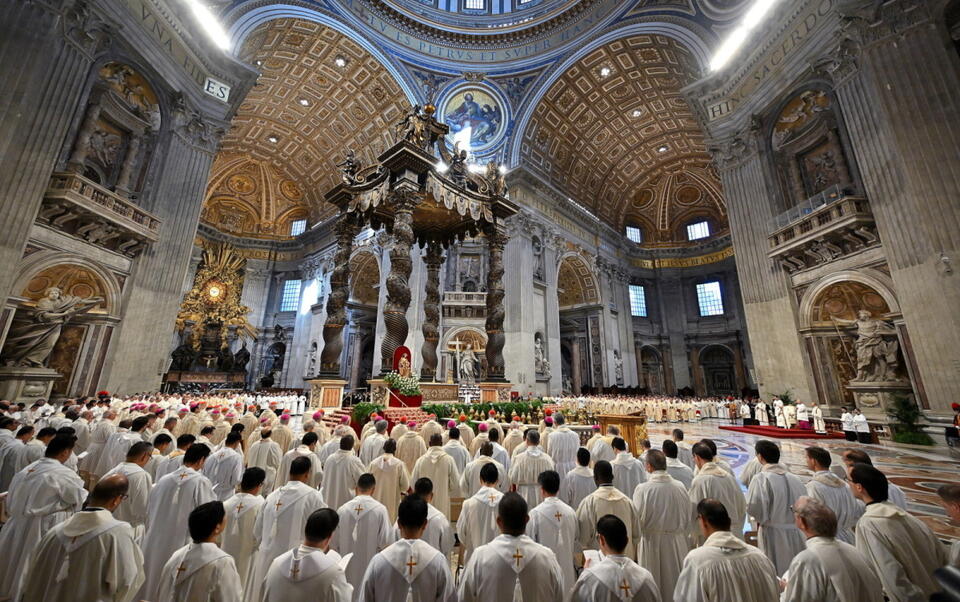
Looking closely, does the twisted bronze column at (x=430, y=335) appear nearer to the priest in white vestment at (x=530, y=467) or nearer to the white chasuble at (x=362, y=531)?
the priest in white vestment at (x=530, y=467)

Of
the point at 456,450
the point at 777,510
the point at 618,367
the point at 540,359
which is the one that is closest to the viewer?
the point at 777,510

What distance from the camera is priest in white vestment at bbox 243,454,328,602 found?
2561mm

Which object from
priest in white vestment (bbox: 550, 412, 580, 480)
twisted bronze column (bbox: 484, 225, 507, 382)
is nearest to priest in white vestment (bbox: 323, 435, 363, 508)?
priest in white vestment (bbox: 550, 412, 580, 480)

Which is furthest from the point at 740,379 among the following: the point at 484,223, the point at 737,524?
the point at 737,524

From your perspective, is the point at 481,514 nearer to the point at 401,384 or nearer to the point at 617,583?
the point at 617,583

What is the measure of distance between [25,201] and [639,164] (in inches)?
1044

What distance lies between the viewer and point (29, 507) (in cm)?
Answer: 252

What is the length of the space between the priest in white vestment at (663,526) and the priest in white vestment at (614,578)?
3.88ft

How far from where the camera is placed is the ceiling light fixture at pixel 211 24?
11589mm

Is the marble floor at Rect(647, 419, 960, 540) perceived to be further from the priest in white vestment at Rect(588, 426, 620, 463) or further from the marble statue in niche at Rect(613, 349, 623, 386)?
the marble statue in niche at Rect(613, 349, 623, 386)

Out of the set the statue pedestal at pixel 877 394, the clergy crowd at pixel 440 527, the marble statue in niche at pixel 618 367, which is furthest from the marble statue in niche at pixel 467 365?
the statue pedestal at pixel 877 394

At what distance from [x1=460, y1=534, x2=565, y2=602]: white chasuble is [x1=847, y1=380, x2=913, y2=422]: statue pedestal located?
11.3 meters

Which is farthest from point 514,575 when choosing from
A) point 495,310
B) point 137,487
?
point 495,310

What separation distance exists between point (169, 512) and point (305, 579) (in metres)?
1.96
